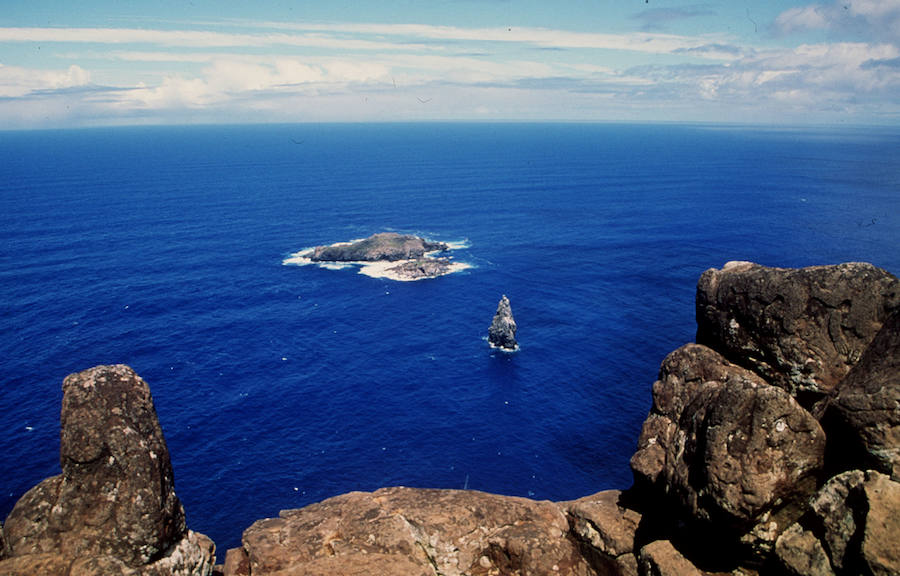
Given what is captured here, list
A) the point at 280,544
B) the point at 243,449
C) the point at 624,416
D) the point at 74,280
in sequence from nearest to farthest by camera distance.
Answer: the point at 280,544 → the point at 243,449 → the point at 624,416 → the point at 74,280

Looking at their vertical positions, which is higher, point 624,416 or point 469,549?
point 469,549

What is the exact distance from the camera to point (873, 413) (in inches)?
854

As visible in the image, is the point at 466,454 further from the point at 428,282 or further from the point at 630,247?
the point at 630,247

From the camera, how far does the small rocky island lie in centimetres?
16338

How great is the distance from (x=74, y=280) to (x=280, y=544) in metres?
146

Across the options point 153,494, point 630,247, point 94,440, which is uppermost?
point 94,440

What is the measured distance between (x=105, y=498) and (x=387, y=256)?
153 m

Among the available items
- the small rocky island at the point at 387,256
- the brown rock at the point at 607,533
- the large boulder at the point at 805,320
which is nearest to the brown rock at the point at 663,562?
the brown rock at the point at 607,533

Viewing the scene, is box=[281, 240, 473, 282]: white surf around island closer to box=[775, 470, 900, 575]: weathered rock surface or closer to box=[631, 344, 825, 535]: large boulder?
box=[631, 344, 825, 535]: large boulder

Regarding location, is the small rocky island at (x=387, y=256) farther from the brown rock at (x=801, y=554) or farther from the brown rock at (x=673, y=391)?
the brown rock at (x=801, y=554)

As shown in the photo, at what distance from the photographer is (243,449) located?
85.0 metres

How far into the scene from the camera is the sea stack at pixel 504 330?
115312 mm

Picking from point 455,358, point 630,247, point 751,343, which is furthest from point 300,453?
point 630,247

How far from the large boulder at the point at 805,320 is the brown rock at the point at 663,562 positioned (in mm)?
8566
